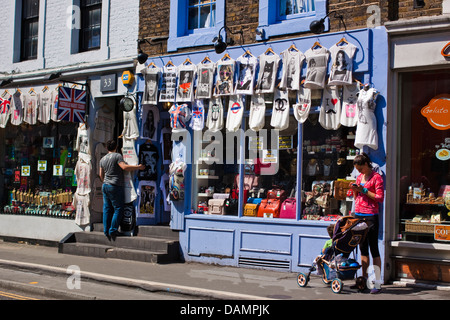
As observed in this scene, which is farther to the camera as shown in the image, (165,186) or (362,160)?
(165,186)

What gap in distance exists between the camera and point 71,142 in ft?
44.6

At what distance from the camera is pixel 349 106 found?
29.8 ft

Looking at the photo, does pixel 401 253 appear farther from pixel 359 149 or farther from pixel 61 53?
pixel 61 53

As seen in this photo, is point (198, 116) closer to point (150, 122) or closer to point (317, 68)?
point (150, 122)

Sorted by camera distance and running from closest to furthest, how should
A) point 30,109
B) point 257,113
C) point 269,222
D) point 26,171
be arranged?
point 269,222
point 257,113
point 30,109
point 26,171

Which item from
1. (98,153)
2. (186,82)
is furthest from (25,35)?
(186,82)

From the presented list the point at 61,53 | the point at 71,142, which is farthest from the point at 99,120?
the point at 61,53

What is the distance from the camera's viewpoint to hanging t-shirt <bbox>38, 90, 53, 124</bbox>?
13.4 metres

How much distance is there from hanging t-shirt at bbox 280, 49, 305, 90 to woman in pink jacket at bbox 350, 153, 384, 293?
209 centimetres

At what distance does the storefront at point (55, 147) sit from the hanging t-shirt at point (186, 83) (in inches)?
56.7

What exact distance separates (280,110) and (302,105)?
0.45m

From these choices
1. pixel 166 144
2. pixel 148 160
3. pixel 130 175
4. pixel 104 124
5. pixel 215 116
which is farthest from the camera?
pixel 104 124

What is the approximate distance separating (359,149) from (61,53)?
26.6ft

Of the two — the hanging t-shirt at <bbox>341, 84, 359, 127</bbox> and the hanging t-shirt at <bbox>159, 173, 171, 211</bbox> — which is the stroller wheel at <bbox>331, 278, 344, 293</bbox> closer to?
the hanging t-shirt at <bbox>341, 84, 359, 127</bbox>
